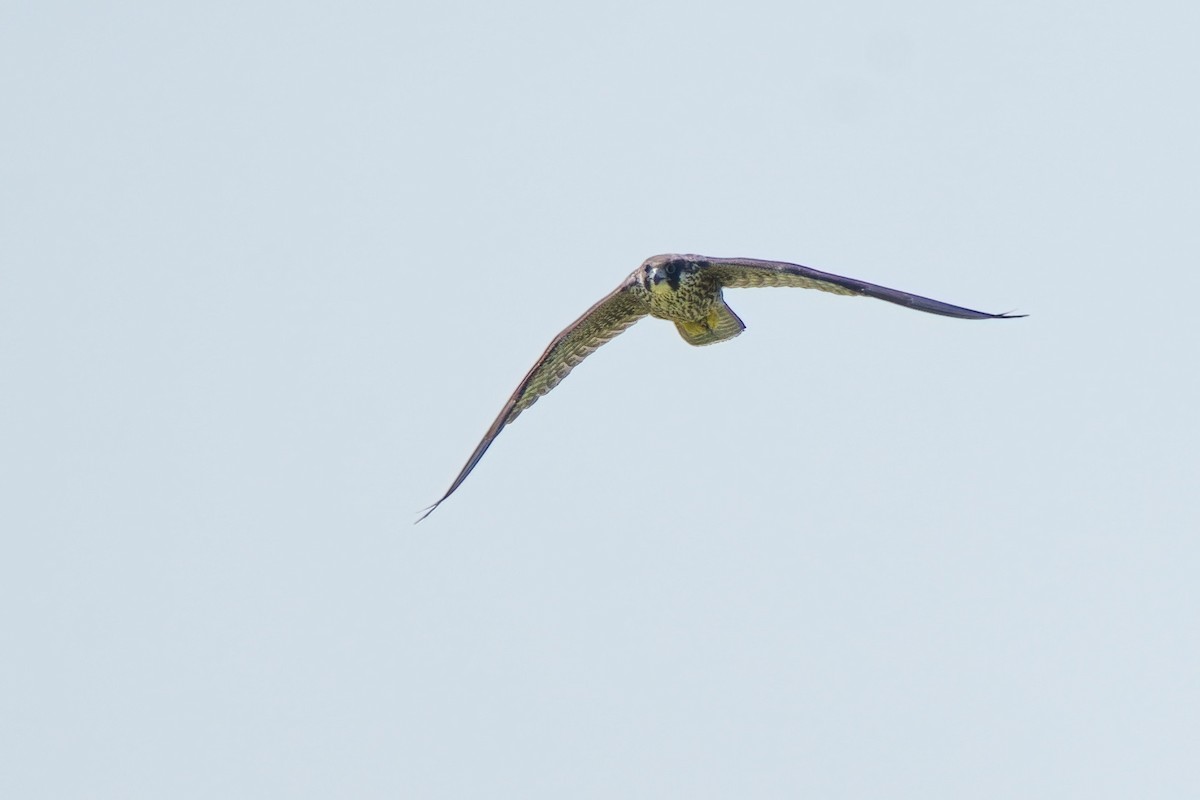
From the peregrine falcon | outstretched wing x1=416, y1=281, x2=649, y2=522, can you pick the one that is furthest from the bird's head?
outstretched wing x1=416, y1=281, x2=649, y2=522

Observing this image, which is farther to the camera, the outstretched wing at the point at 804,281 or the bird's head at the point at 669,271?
the bird's head at the point at 669,271

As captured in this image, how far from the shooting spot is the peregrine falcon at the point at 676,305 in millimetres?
22938

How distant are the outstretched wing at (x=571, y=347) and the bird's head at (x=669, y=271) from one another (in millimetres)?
598

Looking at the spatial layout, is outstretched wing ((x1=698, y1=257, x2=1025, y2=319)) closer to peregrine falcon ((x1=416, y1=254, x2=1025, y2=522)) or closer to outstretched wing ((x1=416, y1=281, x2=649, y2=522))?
peregrine falcon ((x1=416, y1=254, x2=1025, y2=522))

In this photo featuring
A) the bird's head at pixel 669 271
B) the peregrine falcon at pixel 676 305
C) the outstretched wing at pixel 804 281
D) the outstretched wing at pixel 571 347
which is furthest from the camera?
the outstretched wing at pixel 571 347

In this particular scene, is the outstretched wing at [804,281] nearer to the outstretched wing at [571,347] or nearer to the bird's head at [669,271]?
the bird's head at [669,271]

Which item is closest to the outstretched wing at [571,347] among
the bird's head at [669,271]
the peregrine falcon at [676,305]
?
the peregrine falcon at [676,305]

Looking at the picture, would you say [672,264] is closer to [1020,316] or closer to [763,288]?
[763,288]

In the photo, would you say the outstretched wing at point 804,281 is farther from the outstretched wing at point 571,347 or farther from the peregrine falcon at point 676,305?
the outstretched wing at point 571,347

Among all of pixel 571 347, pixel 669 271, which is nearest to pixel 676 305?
pixel 669 271

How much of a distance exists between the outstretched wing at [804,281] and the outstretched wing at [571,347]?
1.46 meters

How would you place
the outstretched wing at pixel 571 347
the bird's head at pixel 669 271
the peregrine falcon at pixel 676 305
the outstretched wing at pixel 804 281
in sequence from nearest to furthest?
the outstretched wing at pixel 804 281 < the peregrine falcon at pixel 676 305 < the bird's head at pixel 669 271 < the outstretched wing at pixel 571 347

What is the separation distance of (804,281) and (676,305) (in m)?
2.08

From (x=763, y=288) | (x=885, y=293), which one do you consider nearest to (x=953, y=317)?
(x=885, y=293)
